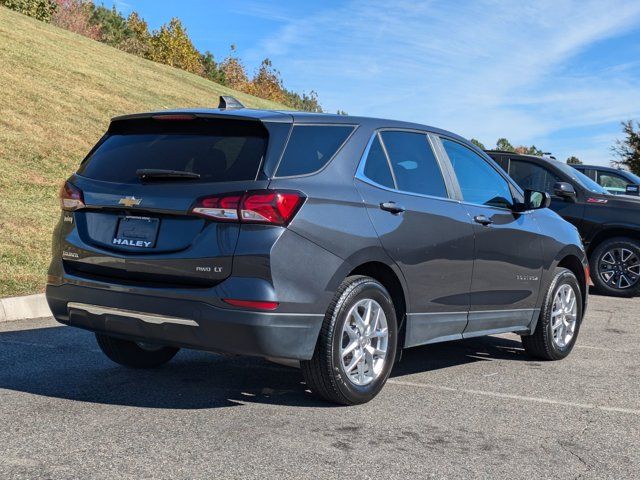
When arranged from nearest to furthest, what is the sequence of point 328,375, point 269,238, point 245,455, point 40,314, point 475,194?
1. point 245,455
2. point 269,238
3. point 328,375
4. point 475,194
5. point 40,314

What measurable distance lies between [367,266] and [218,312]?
1.09 metres

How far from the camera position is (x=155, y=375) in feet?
18.7

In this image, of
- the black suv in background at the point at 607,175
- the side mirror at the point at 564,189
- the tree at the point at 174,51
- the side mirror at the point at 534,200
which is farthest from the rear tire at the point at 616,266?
the tree at the point at 174,51

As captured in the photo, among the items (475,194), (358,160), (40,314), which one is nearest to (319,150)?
(358,160)

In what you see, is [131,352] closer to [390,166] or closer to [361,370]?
[361,370]

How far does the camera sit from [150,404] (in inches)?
192

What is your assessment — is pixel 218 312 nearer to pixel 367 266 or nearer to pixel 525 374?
pixel 367 266

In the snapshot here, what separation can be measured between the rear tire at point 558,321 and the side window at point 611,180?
29.1ft

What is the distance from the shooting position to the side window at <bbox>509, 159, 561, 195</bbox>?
12055 mm

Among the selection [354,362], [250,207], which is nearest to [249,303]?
[250,207]

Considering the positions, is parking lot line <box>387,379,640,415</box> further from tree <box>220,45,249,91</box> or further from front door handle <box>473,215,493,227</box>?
tree <box>220,45,249,91</box>

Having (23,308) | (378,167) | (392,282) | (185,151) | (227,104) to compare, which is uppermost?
(227,104)

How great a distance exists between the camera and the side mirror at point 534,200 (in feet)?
21.7

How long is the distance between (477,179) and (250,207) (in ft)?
8.15
